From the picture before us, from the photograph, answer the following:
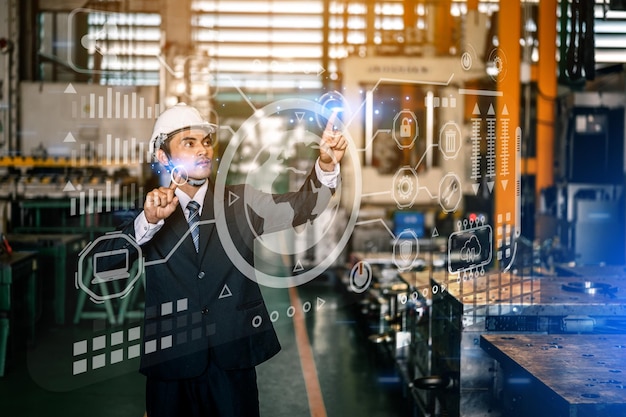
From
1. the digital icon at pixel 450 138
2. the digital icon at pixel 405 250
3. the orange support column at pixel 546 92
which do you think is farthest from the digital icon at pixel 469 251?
the orange support column at pixel 546 92

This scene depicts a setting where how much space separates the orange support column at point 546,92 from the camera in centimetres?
808

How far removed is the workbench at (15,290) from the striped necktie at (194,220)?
8.66 feet

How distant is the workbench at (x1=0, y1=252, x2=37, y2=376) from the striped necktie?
2.64 metres

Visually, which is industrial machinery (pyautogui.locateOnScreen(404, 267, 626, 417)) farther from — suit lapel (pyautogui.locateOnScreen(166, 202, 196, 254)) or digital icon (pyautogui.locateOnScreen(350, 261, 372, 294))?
digital icon (pyautogui.locateOnScreen(350, 261, 372, 294))

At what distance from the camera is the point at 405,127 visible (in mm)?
6727

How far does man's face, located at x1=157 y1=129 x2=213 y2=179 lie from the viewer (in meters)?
3.13

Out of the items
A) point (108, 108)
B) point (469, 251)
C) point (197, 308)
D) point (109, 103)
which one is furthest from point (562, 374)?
point (469, 251)

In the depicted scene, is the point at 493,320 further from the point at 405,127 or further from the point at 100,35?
the point at 405,127

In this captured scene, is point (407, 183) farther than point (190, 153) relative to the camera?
Yes

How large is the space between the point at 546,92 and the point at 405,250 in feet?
9.04

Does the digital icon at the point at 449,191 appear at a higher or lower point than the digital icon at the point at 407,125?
lower

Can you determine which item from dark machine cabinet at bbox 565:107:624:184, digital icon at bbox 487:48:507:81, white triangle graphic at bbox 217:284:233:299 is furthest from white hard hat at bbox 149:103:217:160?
dark machine cabinet at bbox 565:107:624:184

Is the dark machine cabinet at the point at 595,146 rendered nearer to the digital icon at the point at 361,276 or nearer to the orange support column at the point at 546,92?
the orange support column at the point at 546,92

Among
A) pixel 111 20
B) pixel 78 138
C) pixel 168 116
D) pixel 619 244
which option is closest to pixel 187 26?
pixel 111 20
